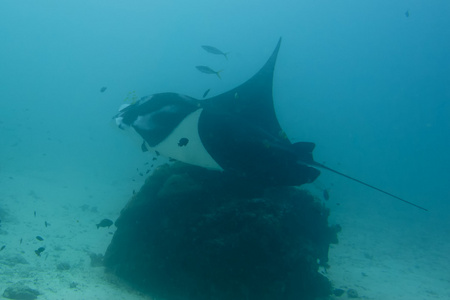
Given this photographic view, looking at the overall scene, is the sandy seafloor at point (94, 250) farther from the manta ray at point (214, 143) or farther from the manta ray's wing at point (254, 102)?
the manta ray's wing at point (254, 102)

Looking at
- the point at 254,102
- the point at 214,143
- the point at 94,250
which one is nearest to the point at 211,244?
the point at 214,143

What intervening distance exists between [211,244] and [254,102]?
419cm

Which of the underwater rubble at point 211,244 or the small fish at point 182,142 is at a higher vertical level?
the small fish at point 182,142

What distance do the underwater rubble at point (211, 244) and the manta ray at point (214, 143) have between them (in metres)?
0.56

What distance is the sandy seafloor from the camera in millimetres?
5852

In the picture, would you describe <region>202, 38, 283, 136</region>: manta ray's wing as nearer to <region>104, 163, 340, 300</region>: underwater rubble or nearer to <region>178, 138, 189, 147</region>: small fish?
<region>104, 163, 340, 300</region>: underwater rubble

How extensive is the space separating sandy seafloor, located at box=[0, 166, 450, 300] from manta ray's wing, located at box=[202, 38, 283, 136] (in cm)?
447

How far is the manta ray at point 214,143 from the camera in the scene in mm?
5305

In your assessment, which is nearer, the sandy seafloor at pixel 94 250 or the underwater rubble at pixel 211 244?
the underwater rubble at pixel 211 244

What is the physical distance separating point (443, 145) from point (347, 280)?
5024 inches

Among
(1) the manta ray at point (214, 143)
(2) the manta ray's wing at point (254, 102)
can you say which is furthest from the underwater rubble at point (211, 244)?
(2) the manta ray's wing at point (254, 102)

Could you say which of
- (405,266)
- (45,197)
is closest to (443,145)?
(405,266)

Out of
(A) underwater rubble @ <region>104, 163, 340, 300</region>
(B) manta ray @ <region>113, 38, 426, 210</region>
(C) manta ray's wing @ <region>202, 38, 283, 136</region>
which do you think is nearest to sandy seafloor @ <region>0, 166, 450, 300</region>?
(A) underwater rubble @ <region>104, 163, 340, 300</region>

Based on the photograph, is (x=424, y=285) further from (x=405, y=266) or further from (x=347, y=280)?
(x=347, y=280)
